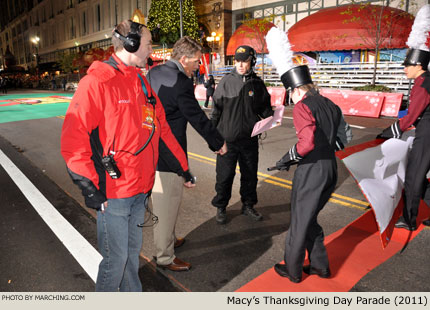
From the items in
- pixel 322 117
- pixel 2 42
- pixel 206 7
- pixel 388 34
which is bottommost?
pixel 322 117

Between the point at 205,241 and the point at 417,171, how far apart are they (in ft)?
8.94

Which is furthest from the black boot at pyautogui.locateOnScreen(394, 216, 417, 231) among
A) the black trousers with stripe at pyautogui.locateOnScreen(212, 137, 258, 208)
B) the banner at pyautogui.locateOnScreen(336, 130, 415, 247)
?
the black trousers with stripe at pyautogui.locateOnScreen(212, 137, 258, 208)

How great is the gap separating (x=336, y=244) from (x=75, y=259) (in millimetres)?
2939

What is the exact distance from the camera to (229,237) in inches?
160

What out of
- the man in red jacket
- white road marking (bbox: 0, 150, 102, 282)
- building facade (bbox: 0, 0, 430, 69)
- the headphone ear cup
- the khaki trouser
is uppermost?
building facade (bbox: 0, 0, 430, 69)

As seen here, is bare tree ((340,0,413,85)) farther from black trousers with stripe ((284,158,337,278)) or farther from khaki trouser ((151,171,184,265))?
khaki trouser ((151,171,184,265))

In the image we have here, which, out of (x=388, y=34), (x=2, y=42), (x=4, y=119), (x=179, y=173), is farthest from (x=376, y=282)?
(x=2, y=42)

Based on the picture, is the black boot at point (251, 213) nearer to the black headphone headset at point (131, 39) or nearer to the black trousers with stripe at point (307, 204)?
the black trousers with stripe at point (307, 204)

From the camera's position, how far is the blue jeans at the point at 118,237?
2178 millimetres

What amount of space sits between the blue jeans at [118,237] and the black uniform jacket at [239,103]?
6.73 ft

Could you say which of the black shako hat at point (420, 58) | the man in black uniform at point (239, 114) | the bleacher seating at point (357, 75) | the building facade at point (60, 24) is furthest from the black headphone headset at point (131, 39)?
the building facade at point (60, 24)

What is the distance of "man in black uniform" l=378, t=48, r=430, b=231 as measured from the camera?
→ 382 cm

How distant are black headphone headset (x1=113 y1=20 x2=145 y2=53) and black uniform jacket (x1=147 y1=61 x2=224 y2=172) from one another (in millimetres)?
790
